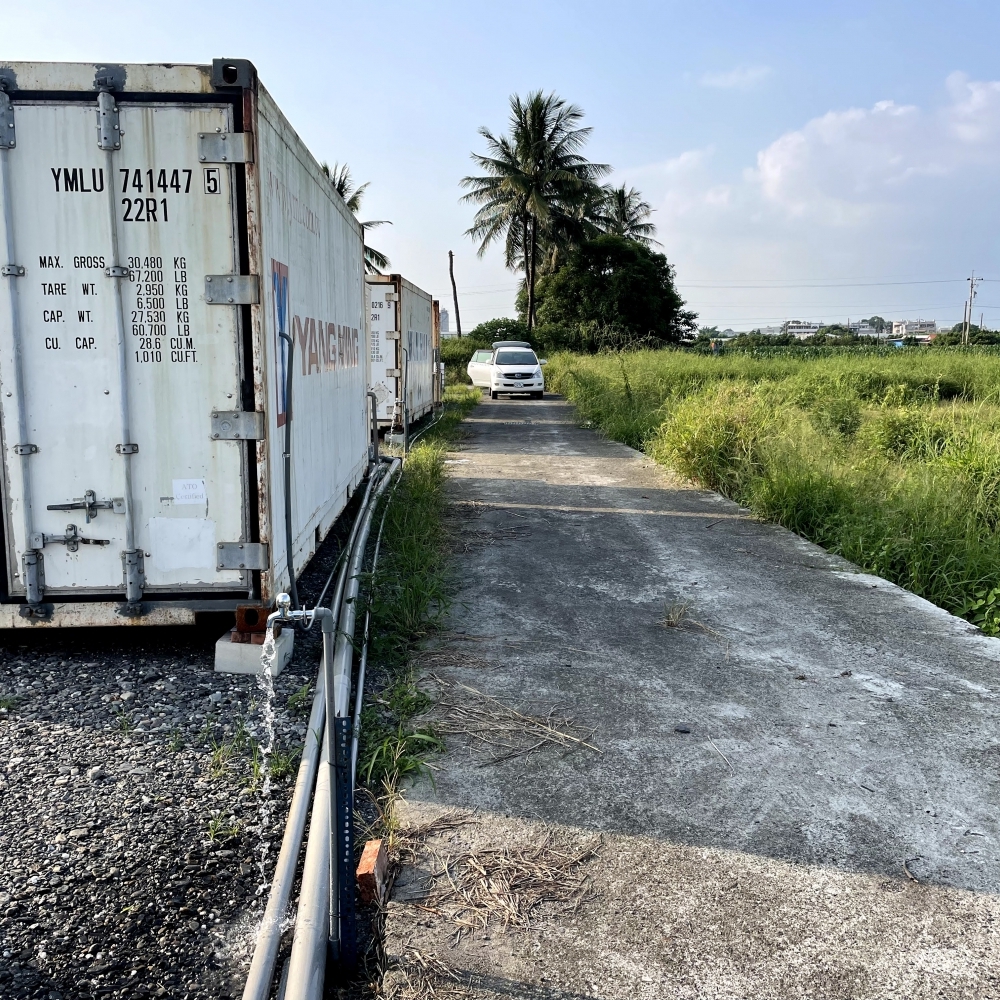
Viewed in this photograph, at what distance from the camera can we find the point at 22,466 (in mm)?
4430

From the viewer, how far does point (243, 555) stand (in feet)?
15.1

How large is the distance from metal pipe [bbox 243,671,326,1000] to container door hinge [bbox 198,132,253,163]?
2.50m

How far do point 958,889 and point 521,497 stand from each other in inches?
294

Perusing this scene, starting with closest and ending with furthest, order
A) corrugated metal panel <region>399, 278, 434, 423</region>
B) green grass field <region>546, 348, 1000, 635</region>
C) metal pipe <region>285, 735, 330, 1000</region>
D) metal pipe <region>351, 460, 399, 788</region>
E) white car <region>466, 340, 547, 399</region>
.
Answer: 1. metal pipe <region>285, 735, 330, 1000</region>
2. metal pipe <region>351, 460, 399, 788</region>
3. green grass field <region>546, 348, 1000, 635</region>
4. corrugated metal panel <region>399, 278, 434, 423</region>
5. white car <region>466, 340, 547, 399</region>

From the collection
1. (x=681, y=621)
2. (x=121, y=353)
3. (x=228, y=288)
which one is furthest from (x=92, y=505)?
(x=681, y=621)

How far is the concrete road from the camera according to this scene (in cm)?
258

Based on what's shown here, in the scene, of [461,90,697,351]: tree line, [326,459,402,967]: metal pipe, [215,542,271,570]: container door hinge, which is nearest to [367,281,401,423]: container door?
[215,542,271,570]: container door hinge

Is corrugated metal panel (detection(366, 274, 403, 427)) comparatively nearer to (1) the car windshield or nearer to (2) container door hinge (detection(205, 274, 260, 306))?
(2) container door hinge (detection(205, 274, 260, 306))

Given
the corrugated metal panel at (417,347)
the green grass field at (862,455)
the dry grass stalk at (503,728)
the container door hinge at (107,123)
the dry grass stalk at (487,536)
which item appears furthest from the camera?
the corrugated metal panel at (417,347)

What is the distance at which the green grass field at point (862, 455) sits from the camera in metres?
7.03

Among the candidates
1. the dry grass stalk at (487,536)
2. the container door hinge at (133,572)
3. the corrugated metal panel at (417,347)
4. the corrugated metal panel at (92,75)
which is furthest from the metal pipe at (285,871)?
the corrugated metal panel at (417,347)

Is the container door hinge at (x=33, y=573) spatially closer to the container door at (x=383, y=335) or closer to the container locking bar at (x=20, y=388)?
the container locking bar at (x=20, y=388)

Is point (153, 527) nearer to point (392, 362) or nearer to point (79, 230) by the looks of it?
point (79, 230)

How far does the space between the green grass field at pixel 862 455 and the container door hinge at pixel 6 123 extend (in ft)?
19.3
